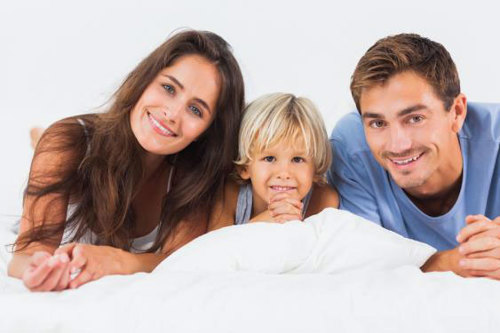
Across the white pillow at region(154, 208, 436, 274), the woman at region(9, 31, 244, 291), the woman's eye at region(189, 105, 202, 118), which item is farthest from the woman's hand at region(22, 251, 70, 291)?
the woman's eye at region(189, 105, 202, 118)

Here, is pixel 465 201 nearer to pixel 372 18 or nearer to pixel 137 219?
pixel 137 219

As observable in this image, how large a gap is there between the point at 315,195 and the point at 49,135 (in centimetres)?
89

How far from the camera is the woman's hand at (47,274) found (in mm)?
1456

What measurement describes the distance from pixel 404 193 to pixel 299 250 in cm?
60

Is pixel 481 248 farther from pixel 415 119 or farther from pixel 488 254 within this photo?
pixel 415 119

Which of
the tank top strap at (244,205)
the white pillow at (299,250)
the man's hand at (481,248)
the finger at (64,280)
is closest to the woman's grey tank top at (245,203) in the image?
the tank top strap at (244,205)

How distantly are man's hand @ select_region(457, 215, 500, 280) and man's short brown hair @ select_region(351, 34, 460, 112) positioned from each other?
0.48 m

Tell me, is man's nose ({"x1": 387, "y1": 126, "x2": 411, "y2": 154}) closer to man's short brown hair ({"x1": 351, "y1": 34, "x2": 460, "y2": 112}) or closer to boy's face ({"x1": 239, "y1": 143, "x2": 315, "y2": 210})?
man's short brown hair ({"x1": 351, "y1": 34, "x2": 460, "y2": 112})

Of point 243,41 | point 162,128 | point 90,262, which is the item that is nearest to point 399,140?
point 162,128

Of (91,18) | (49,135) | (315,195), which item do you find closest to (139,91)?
(49,135)

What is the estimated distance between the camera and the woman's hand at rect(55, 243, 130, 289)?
153cm

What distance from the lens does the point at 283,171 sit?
2.12 m

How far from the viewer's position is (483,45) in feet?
11.1

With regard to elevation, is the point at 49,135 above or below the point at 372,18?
below
